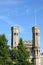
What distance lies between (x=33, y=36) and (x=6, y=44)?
39.2 meters

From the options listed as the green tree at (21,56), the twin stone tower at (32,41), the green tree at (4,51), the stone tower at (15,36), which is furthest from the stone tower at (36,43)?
the green tree at (4,51)

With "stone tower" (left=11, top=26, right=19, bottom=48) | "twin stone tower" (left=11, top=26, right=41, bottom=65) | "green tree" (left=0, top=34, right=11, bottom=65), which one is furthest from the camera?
"stone tower" (left=11, top=26, right=19, bottom=48)

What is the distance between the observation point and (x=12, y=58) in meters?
66.9

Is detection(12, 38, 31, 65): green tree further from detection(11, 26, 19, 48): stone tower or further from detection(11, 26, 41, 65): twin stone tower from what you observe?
detection(11, 26, 19, 48): stone tower

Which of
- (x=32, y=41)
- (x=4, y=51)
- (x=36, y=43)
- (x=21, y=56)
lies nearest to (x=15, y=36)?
(x=32, y=41)

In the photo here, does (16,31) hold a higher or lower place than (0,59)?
higher

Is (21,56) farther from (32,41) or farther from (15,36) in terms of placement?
(32,41)

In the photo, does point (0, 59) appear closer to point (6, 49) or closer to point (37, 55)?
point (6, 49)

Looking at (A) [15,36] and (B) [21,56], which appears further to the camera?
(A) [15,36]

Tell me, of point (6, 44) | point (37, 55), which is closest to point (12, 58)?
point (6, 44)

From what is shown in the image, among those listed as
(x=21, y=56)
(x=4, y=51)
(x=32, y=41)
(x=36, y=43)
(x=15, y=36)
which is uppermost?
(x=15, y=36)

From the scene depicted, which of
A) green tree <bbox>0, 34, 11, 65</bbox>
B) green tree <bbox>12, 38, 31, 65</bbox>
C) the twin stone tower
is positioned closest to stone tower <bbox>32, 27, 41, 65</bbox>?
the twin stone tower

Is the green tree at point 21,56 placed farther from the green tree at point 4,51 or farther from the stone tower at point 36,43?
the stone tower at point 36,43

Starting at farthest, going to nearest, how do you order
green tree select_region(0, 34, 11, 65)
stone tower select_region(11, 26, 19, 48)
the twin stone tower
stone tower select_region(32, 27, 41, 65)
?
stone tower select_region(11, 26, 19, 48), the twin stone tower, stone tower select_region(32, 27, 41, 65), green tree select_region(0, 34, 11, 65)
